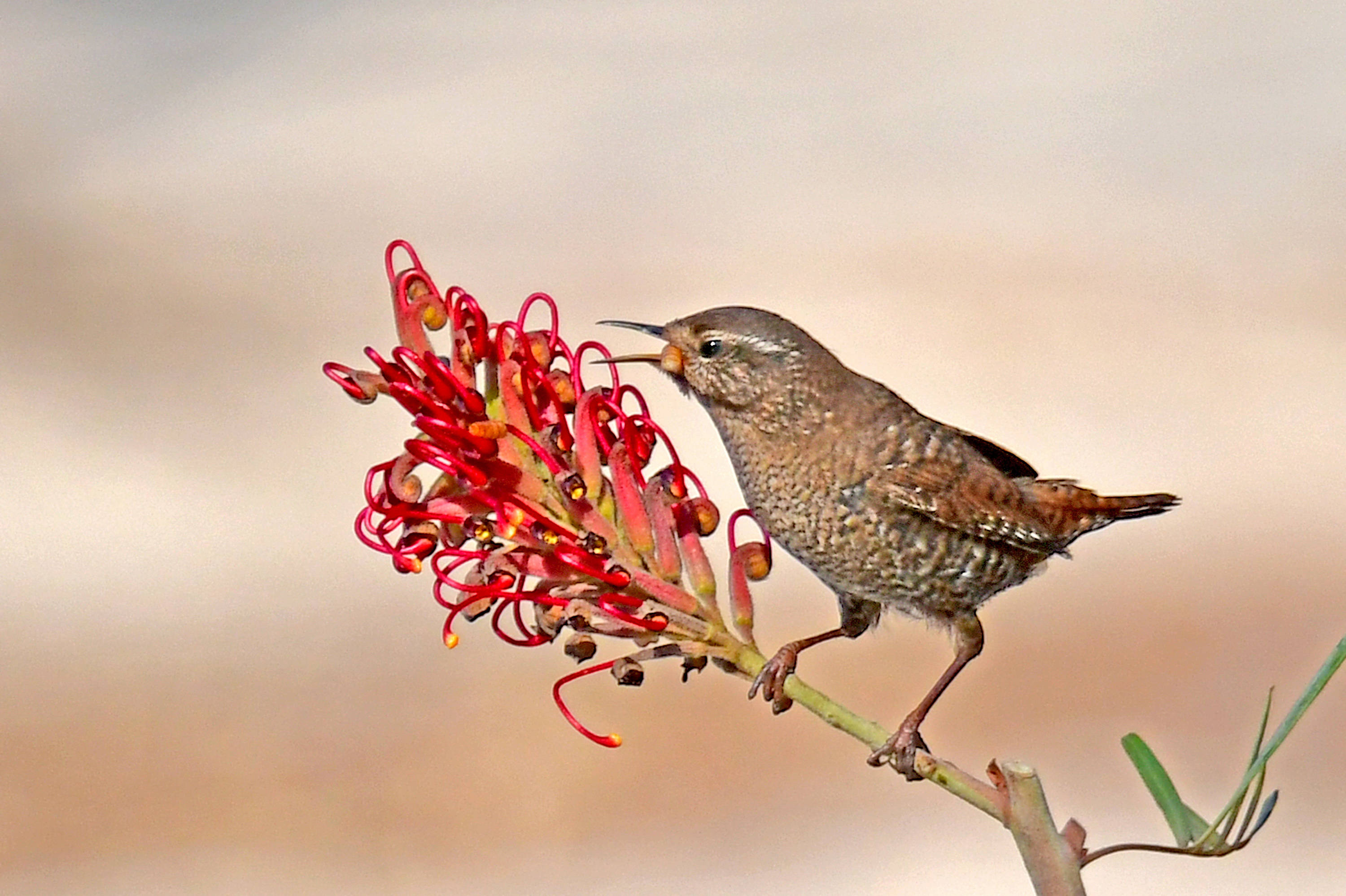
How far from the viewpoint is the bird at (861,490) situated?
7.55 feet

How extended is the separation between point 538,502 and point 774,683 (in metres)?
0.36

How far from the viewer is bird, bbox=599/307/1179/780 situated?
2301 millimetres

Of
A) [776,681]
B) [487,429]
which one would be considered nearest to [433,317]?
[487,429]

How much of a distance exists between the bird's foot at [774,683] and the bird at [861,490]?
22 centimetres

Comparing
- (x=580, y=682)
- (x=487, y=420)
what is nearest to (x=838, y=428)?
(x=487, y=420)

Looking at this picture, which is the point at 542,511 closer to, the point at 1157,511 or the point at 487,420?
the point at 487,420

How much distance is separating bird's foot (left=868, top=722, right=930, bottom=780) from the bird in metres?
0.10

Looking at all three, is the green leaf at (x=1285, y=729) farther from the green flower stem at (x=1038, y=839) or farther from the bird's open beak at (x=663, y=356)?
A: the bird's open beak at (x=663, y=356)

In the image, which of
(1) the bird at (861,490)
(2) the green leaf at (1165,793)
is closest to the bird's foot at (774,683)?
(1) the bird at (861,490)

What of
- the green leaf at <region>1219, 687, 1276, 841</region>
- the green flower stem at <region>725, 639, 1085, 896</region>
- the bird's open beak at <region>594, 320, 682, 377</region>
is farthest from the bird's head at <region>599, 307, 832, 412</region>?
the green leaf at <region>1219, 687, 1276, 841</region>

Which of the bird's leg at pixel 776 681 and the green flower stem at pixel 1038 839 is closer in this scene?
the green flower stem at pixel 1038 839

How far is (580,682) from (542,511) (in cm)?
473

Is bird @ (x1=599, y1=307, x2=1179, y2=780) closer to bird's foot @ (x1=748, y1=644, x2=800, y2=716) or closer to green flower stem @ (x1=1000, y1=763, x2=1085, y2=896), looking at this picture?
bird's foot @ (x1=748, y1=644, x2=800, y2=716)

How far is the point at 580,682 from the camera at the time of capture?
6559 millimetres
